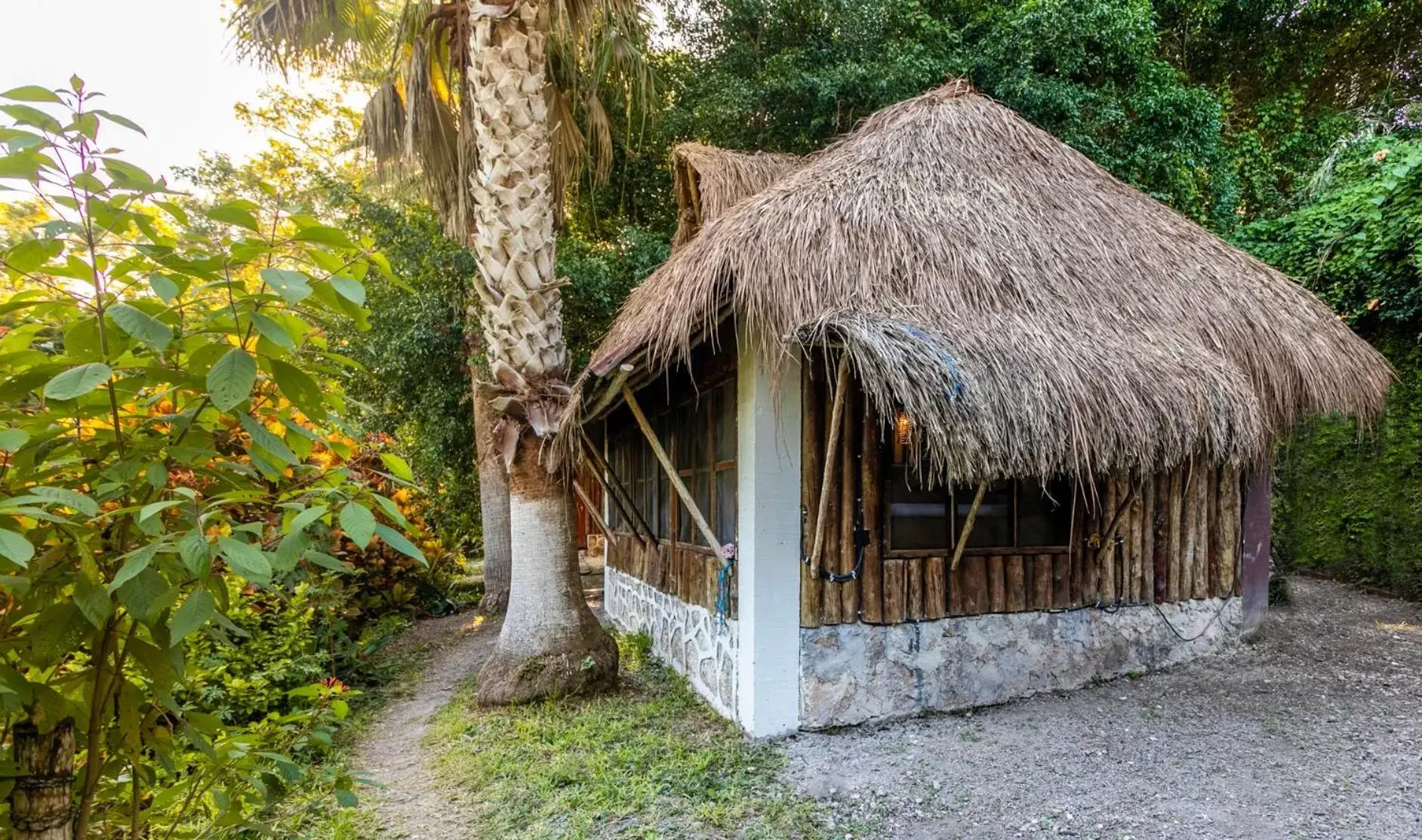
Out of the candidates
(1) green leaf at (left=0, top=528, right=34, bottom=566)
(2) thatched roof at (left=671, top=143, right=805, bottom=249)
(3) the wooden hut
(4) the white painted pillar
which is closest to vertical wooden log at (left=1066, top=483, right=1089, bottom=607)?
(3) the wooden hut

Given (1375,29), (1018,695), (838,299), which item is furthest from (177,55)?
(1375,29)

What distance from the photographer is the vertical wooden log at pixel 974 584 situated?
4758mm

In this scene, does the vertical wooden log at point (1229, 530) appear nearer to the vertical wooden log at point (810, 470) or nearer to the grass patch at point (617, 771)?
the vertical wooden log at point (810, 470)

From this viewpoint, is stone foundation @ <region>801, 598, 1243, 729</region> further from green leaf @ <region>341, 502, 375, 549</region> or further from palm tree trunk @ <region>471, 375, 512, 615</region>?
palm tree trunk @ <region>471, 375, 512, 615</region>

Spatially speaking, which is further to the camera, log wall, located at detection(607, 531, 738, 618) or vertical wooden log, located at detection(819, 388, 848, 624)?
log wall, located at detection(607, 531, 738, 618)

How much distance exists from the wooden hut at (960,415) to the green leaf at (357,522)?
283cm

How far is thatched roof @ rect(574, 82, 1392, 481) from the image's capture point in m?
3.76

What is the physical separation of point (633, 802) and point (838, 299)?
2879mm

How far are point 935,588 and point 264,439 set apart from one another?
432cm

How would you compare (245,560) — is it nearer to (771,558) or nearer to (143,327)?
(143,327)

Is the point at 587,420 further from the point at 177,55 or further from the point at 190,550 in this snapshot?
the point at 190,550

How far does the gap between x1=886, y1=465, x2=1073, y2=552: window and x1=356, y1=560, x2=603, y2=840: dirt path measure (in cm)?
304

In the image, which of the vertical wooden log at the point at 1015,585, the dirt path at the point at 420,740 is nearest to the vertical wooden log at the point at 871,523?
the vertical wooden log at the point at 1015,585

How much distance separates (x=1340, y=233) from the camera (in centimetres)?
817
